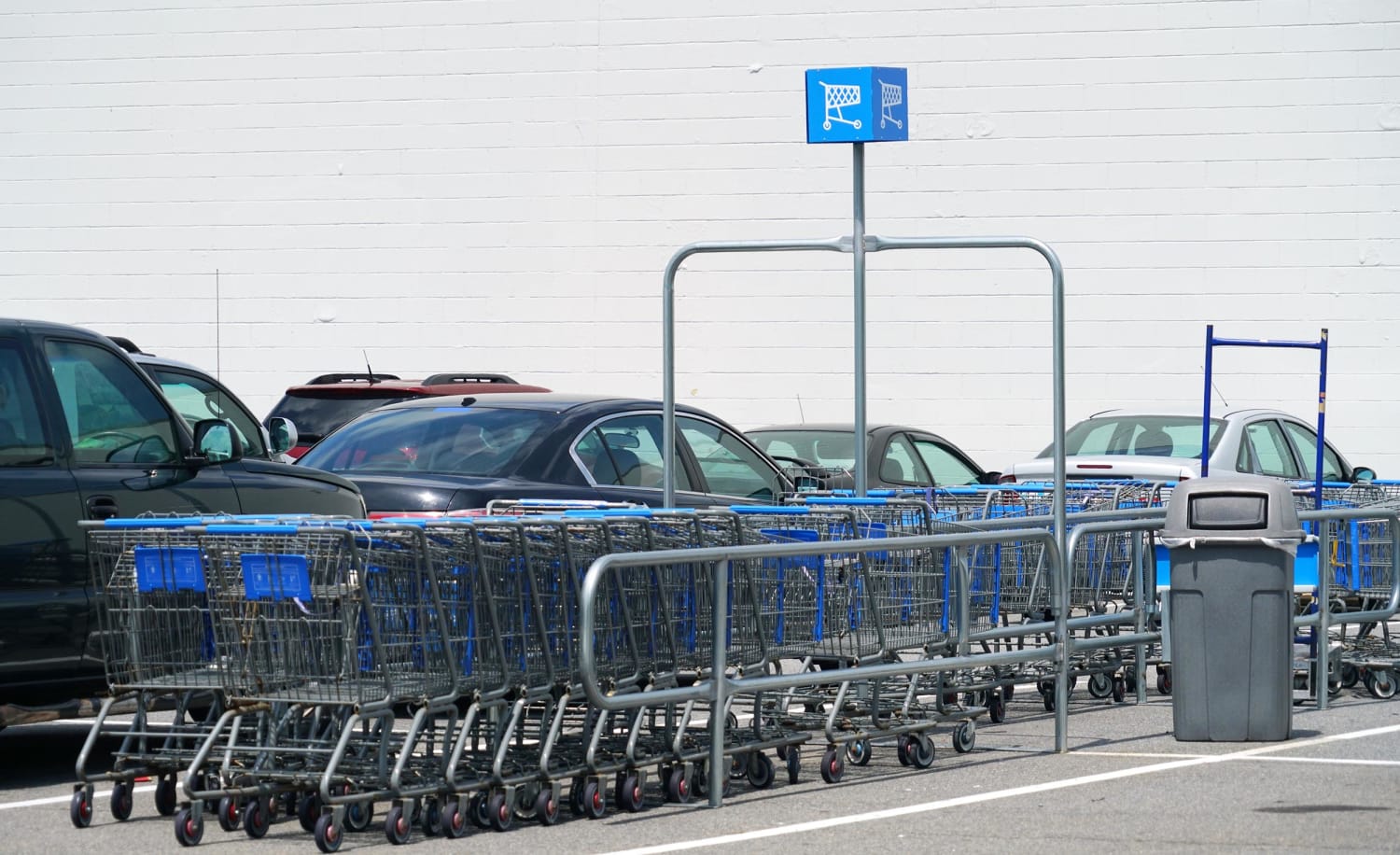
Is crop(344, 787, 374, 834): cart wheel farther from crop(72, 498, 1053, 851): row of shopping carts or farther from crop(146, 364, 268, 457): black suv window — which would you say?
crop(146, 364, 268, 457): black suv window

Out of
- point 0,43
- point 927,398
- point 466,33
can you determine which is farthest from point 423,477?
point 0,43

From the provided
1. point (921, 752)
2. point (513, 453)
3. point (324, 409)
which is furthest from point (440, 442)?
point (324, 409)

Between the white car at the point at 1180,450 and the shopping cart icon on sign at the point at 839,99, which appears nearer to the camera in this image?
the shopping cart icon on sign at the point at 839,99

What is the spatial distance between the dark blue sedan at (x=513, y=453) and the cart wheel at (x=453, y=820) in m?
3.34

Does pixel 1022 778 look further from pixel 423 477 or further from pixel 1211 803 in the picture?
→ pixel 423 477

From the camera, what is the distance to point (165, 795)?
24.4 ft

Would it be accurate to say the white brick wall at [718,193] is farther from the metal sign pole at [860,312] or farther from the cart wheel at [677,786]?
the cart wheel at [677,786]

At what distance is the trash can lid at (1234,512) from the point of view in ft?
28.9

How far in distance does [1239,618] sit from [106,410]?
16.6 feet

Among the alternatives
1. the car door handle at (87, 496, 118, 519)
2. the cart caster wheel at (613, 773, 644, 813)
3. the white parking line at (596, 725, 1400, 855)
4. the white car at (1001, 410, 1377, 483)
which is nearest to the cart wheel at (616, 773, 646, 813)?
the cart caster wheel at (613, 773, 644, 813)

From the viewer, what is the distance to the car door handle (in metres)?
8.38

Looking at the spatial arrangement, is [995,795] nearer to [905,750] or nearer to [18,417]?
[905,750]

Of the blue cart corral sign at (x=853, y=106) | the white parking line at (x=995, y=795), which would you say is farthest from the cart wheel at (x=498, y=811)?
the blue cart corral sign at (x=853, y=106)

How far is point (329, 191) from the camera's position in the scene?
24078 mm
